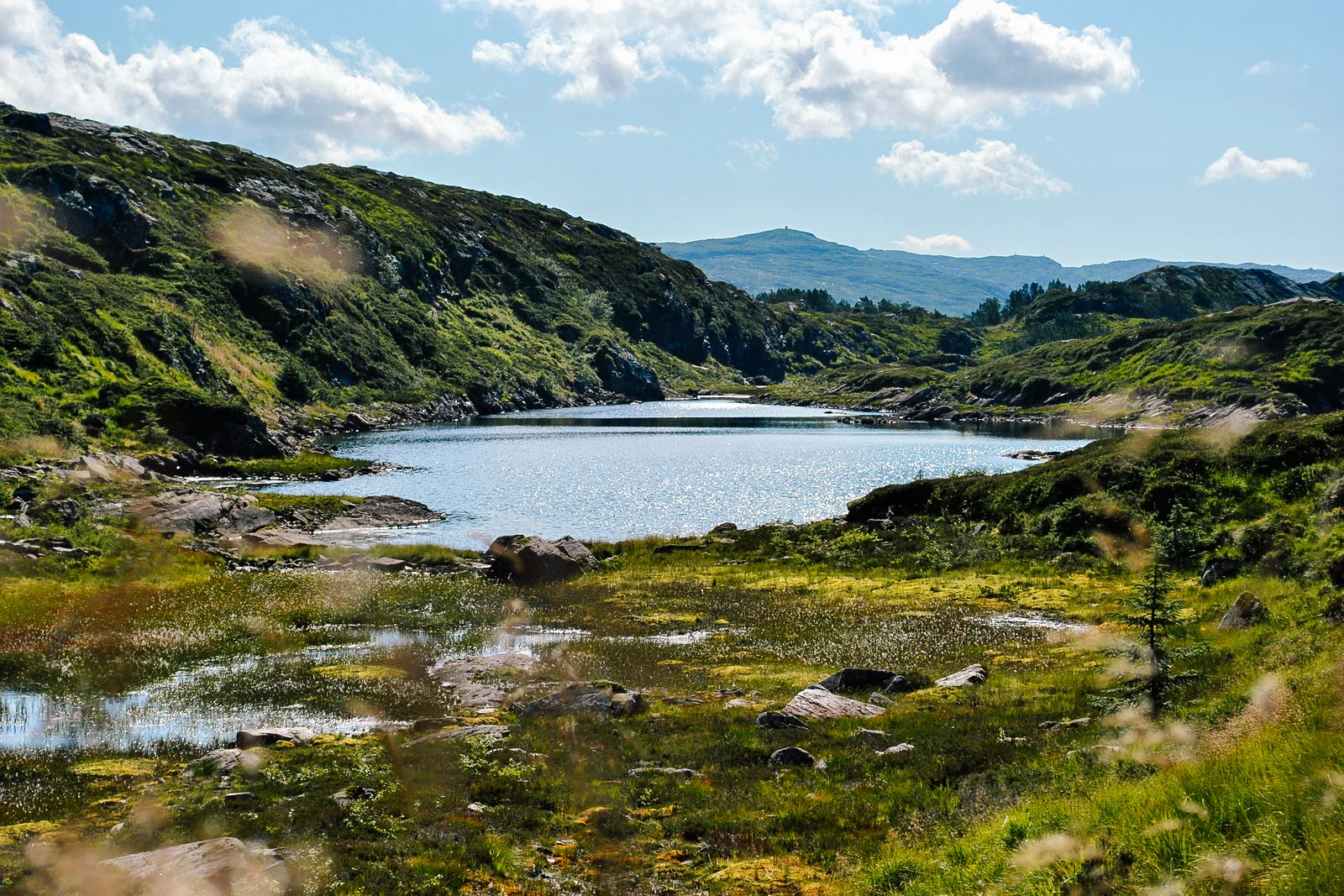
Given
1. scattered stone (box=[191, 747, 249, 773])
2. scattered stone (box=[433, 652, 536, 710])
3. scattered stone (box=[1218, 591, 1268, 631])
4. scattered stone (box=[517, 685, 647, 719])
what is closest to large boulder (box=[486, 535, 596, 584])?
scattered stone (box=[433, 652, 536, 710])

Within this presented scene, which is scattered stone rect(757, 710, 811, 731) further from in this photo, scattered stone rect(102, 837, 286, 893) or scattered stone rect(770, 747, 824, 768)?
scattered stone rect(102, 837, 286, 893)

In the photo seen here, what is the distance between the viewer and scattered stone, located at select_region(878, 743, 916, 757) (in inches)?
741

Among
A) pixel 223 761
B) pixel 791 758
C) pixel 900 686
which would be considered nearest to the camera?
pixel 791 758

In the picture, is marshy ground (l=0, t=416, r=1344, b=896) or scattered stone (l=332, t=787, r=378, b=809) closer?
marshy ground (l=0, t=416, r=1344, b=896)

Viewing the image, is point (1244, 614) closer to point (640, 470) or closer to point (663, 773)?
point (663, 773)

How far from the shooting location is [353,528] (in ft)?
216

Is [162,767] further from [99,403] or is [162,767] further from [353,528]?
[99,403]

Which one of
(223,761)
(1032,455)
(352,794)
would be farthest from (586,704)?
(1032,455)

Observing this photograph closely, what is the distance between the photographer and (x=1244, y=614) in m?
24.5

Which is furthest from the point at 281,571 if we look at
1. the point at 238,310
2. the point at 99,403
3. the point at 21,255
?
the point at 238,310

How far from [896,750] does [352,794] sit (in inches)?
438

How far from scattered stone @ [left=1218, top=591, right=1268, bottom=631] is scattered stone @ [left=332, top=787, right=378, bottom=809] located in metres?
22.0

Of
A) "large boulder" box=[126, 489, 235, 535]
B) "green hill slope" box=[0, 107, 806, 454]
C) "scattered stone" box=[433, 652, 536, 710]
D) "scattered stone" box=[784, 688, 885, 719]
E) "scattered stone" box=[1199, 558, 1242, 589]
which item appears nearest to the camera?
"scattered stone" box=[784, 688, 885, 719]

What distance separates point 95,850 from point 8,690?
1477 cm
